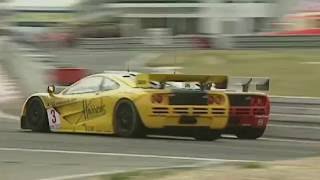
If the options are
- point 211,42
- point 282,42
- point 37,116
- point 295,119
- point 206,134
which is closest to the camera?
point 206,134

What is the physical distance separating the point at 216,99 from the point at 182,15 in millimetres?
59368

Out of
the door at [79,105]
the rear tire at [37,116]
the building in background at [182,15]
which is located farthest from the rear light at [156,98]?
the building in background at [182,15]

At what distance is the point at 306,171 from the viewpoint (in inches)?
352

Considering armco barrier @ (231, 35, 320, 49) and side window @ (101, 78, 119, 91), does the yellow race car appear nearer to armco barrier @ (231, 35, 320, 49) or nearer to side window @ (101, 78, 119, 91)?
side window @ (101, 78, 119, 91)

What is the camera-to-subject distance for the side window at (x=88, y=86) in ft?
51.9

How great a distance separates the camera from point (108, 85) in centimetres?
1551

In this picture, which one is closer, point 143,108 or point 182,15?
point 143,108

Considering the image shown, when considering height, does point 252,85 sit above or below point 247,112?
above

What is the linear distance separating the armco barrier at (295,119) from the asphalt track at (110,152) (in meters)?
0.87

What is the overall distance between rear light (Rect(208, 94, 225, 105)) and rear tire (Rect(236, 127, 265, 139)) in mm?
1074

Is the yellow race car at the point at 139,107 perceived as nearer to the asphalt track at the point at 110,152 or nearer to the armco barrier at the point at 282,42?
the asphalt track at the point at 110,152

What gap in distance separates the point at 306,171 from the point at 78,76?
16744 mm

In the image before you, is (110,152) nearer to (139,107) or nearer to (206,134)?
(139,107)

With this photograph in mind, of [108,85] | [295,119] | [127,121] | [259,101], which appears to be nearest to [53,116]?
[108,85]
